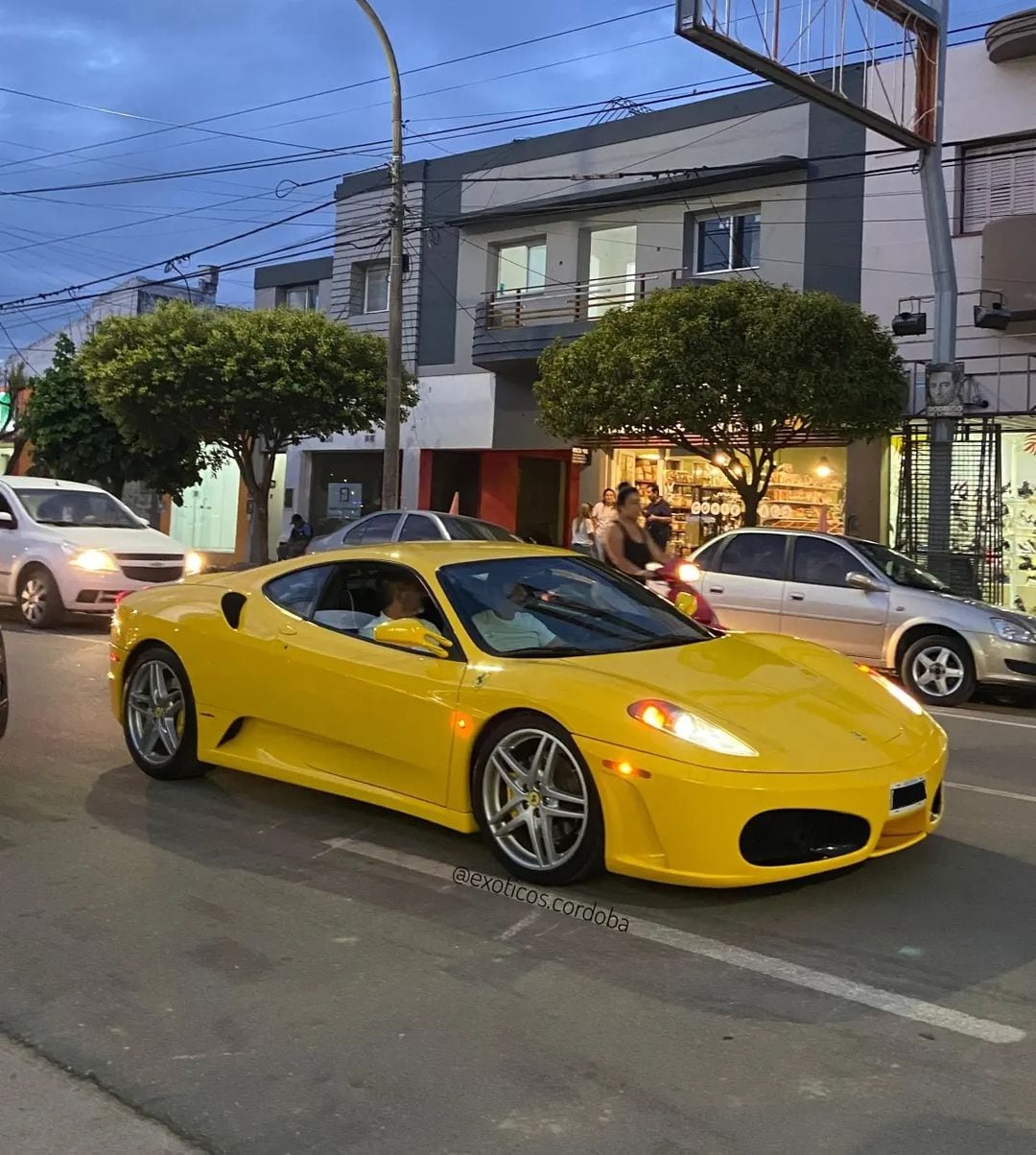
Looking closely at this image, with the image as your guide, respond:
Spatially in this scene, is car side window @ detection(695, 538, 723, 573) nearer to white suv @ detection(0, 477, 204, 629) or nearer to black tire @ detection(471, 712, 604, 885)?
white suv @ detection(0, 477, 204, 629)

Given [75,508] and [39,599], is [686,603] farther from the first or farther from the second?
[75,508]

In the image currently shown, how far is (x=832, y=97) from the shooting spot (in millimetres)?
12023

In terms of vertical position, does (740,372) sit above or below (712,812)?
above

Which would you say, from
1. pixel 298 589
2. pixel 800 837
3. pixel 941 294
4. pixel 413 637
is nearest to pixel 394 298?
pixel 941 294

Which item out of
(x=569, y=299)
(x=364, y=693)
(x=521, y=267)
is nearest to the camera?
(x=364, y=693)

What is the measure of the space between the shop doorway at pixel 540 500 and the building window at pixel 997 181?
31.6ft

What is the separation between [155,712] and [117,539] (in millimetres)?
8007

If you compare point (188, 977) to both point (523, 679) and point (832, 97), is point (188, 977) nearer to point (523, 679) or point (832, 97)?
point (523, 679)

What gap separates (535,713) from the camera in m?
4.62

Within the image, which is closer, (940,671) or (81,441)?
(940,671)

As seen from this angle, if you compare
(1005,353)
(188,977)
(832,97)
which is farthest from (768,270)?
(188,977)

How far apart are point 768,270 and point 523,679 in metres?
16.0

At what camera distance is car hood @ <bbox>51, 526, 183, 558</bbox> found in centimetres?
1349

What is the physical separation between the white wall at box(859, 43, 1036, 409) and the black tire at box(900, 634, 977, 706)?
7.82 m
